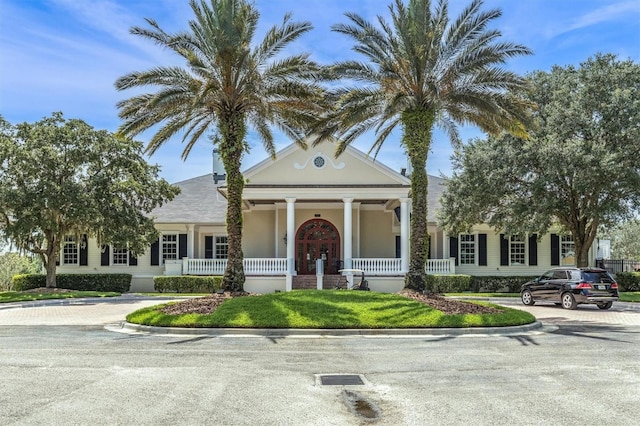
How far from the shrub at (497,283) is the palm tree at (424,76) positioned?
1424 cm

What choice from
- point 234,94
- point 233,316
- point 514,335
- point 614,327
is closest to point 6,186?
point 234,94

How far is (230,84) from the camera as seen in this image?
21328 mm

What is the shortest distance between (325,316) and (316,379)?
7044mm

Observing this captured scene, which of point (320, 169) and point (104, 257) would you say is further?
point (104, 257)

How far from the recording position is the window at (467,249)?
1430 inches

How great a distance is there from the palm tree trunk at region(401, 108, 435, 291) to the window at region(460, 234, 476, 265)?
1581 cm

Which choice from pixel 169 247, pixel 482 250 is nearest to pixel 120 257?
pixel 169 247

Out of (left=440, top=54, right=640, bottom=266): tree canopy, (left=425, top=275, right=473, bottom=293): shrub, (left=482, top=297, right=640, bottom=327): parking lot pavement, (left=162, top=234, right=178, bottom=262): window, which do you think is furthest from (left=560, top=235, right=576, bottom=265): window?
(left=162, top=234, right=178, bottom=262): window

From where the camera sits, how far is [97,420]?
7172 mm

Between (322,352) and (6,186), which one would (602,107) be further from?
(6,186)

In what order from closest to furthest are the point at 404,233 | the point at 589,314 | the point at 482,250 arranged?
1. the point at 589,314
2. the point at 404,233
3. the point at 482,250

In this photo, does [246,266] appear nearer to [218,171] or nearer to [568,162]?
[218,171]

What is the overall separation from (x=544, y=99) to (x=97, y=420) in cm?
2794

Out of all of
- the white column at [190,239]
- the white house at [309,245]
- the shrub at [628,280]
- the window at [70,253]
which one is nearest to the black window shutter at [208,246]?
the white house at [309,245]
